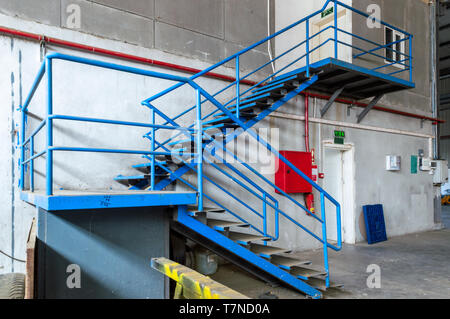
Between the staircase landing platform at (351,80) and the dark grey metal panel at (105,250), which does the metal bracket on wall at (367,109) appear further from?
the dark grey metal panel at (105,250)

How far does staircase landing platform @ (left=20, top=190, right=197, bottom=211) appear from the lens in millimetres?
2424

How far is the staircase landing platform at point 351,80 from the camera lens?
5.08 m

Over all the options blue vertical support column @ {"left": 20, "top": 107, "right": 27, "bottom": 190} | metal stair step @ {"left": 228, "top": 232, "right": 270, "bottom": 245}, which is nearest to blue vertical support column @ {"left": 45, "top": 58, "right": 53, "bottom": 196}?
blue vertical support column @ {"left": 20, "top": 107, "right": 27, "bottom": 190}

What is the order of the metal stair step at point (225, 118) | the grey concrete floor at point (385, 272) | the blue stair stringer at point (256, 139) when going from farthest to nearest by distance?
1. the metal stair step at point (225, 118)
2. the grey concrete floor at point (385, 272)
3. the blue stair stringer at point (256, 139)

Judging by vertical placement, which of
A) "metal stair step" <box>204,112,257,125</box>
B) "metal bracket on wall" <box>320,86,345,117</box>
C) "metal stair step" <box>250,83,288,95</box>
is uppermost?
"metal bracket on wall" <box>320,86,345,117</box>

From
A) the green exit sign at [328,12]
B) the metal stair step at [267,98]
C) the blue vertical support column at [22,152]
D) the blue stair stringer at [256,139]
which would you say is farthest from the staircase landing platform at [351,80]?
the blue vertical support column at [22,152]

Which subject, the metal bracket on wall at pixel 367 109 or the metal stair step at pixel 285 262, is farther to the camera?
the metal bracket on wall at pixel 367 109

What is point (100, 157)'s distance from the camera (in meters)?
4.56

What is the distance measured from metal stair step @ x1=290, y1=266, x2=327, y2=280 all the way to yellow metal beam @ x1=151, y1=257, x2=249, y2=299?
6.36 feet

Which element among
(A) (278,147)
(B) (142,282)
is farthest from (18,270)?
(A) (278,147)

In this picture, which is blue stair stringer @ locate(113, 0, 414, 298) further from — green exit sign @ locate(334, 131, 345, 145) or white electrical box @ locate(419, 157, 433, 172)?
white electrical box @ locate(419, 157, 433, 172)

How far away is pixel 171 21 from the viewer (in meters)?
5.30

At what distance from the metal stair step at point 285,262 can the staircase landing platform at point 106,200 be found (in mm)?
1456
